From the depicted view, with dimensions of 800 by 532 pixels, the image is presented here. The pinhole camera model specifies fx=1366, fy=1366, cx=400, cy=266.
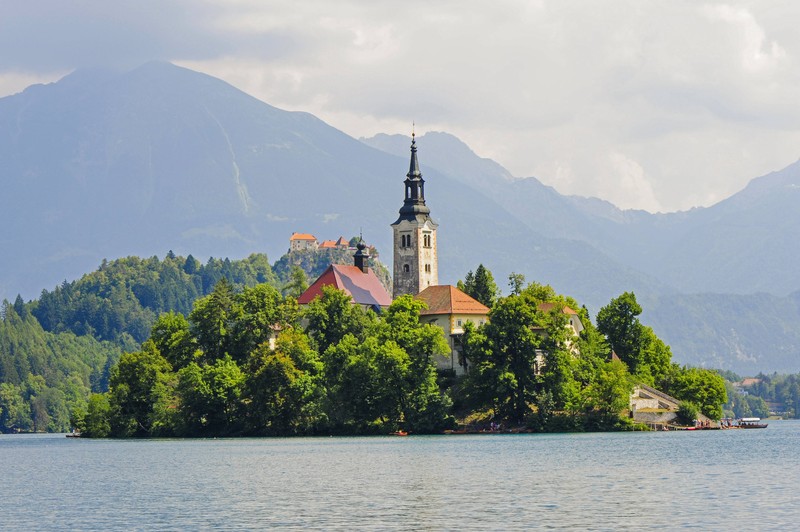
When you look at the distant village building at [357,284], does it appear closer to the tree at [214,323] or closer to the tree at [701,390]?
the tree at [214,323]

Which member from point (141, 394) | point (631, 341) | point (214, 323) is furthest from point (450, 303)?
point (141, 394)

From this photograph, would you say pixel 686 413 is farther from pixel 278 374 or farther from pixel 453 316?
pixel 278 374

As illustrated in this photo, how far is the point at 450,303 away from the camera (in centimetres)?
13338

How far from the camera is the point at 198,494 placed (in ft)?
195

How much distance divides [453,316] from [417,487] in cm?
7264

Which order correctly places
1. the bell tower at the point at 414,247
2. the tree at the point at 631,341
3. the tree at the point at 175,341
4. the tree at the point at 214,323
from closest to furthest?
1. the tree at the point at 214,323
2. the tree at the point at 175,341
3. the tree at the point at 631,341
4. the bell tower at the point at 414,247

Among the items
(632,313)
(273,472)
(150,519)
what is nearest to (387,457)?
(273,472)

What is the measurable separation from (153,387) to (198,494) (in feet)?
217

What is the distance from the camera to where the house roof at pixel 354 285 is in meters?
157

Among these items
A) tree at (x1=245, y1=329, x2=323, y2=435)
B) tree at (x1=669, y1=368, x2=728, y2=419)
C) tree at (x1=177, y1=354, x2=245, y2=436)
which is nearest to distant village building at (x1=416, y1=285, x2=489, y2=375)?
tree at (x1=245, y1=329, x2=323, y2=435)

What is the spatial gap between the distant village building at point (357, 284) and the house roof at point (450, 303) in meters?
18.6

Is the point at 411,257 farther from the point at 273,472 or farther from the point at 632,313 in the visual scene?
the point at 273,472

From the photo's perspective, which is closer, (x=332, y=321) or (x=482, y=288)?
(x=332, y=321)

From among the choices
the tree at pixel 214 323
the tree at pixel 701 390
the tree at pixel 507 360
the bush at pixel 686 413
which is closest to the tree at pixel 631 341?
the tree at pixel 701 390
